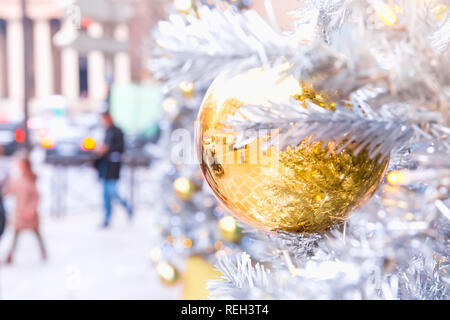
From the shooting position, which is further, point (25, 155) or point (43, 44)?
point (43, 44)

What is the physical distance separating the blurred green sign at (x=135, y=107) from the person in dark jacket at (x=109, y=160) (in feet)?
9.13

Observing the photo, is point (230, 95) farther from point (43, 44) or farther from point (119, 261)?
point (43, 44)

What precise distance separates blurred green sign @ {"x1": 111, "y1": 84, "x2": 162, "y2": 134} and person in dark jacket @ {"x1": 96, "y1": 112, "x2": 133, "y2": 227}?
2.78 metres

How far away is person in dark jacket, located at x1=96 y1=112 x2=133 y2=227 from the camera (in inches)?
175

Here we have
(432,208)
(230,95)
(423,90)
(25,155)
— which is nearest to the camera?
(423,90)

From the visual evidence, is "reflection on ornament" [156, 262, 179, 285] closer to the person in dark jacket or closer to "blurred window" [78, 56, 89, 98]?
the person in dark jacket

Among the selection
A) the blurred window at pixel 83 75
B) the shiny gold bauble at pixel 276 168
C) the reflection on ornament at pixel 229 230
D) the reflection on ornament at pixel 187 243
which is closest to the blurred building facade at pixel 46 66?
the blurred window at pixel 83 75

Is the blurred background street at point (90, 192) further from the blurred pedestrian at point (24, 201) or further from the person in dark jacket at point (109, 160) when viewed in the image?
the blurred pedestrian at point (24, 201)

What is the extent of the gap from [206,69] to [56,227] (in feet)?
15.2

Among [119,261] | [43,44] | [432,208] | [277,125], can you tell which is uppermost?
[43,44]

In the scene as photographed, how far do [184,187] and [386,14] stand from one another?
2185mm

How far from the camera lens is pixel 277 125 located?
43 cm

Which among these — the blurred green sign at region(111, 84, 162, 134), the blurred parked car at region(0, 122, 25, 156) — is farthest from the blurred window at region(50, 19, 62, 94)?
the blurred green sign at region(111, 84, 162, 134)
